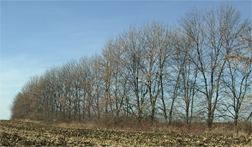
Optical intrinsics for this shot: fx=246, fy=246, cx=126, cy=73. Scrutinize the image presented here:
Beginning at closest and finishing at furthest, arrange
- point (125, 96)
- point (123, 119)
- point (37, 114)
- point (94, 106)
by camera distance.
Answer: point (123, 119) < point (125, 96) < point (94, 106) < point (37, 114)

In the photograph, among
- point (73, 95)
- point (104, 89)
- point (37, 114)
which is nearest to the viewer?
point (104, 89)

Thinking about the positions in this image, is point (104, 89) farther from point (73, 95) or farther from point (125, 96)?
point (73, 95)

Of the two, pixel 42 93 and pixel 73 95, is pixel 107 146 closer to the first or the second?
pixel 73 95

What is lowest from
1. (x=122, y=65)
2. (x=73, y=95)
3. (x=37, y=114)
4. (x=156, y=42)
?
(x=37, y=114)

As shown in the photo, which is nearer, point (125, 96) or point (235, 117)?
point (235, 117)

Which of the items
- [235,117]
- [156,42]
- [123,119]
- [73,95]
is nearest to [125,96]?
[123,119]

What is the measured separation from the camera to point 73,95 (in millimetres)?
51125

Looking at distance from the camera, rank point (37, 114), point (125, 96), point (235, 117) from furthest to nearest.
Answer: point (37, 114), point (125, 96), point (235, 117)

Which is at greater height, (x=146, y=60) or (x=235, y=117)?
(x=146, y=60)

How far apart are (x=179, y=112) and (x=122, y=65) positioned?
9.09m

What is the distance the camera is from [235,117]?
22891mm

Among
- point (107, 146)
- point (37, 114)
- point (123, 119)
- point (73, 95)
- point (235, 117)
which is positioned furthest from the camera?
point (37, 114)

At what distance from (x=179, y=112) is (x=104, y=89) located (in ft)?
34.7

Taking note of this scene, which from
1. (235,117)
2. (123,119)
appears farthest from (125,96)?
(235,117)
